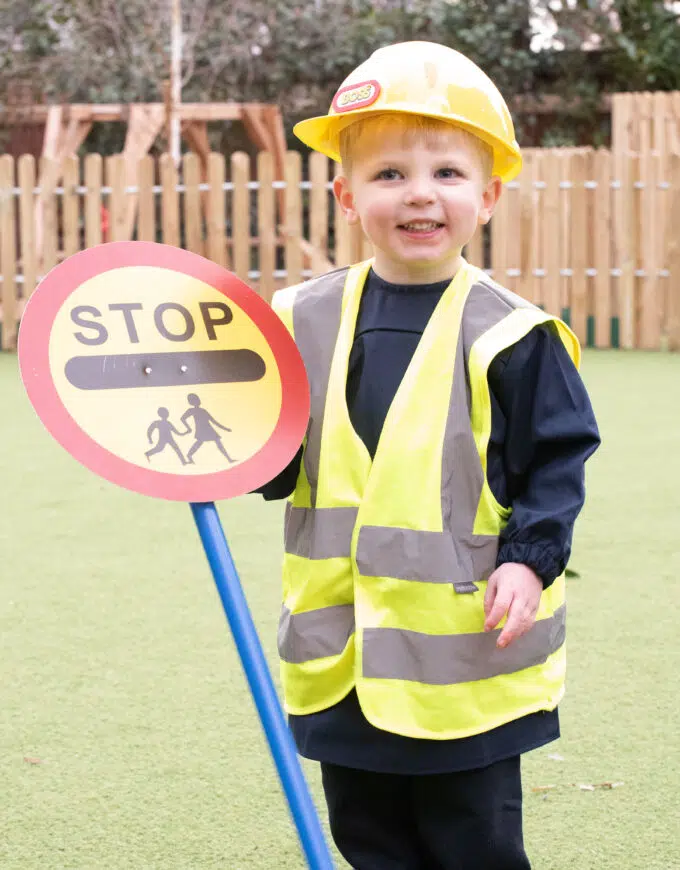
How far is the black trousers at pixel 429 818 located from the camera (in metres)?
1.92

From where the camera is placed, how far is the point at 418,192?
1.82 metres

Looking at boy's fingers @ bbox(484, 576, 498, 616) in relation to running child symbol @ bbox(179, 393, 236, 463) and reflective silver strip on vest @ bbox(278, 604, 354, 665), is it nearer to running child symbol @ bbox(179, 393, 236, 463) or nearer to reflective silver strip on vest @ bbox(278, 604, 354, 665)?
reflective silver strip on vest @ bbox(278, 604, 354, 665)

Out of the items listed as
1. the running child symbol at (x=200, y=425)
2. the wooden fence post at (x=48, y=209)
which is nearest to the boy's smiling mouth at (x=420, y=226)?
the running child symbol at (x=200, y=425)

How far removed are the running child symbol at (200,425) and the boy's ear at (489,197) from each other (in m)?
0.49

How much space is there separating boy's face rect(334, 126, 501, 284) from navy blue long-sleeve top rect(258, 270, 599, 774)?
0.29 ft

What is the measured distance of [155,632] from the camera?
12.5 ft

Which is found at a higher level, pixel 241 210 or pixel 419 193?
pixel 419 193

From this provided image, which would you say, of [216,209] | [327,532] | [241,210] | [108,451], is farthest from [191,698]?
[216,209]

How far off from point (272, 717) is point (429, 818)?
1.62 ft

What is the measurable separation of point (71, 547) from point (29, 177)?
6.25 metres

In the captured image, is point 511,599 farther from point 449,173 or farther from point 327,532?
point 449,173

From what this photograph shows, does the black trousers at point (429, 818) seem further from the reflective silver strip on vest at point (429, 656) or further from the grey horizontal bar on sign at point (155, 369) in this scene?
the grey horizontal bar on sign at point (155, 369)

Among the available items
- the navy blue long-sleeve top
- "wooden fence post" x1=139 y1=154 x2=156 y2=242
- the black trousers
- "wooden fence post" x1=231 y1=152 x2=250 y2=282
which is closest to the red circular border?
the navy blue long-sleeve top

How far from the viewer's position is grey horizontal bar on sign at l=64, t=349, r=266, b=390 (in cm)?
171
